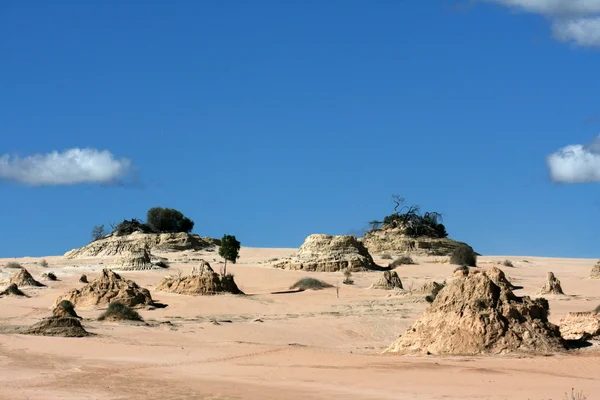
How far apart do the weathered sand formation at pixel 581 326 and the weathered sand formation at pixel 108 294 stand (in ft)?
43.8

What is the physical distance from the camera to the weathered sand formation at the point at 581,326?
61.5ft

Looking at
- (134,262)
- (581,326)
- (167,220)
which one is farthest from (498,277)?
(167,220)

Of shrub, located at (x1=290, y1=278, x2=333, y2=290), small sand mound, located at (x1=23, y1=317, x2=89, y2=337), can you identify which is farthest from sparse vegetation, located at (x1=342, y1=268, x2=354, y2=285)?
small sand mound, located at (x1=23, y1=317, x2=89, y2=337)

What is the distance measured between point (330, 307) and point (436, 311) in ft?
39.8

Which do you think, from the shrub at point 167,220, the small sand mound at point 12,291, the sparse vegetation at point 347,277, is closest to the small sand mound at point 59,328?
the small sand mound at point 12,291

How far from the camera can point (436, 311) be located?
1769cm

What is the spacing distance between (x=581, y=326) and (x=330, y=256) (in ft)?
77.2

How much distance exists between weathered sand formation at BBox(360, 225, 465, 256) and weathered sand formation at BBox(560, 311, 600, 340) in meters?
31.8

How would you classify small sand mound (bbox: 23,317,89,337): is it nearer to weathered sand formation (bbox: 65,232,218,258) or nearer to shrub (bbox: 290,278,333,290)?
shrub (bbox: 290,278,333,290)

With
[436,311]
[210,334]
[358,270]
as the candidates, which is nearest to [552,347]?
[436,311]

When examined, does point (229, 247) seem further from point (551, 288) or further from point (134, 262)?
point (551, 288)

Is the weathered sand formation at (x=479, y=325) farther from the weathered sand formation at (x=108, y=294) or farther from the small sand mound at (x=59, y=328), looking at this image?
the weathered sand formation at (x=108, y=294)

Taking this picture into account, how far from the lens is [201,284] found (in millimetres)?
31859

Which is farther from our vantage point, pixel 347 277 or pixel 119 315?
pixel 347 277
